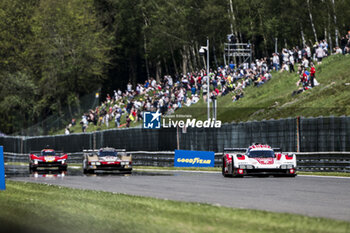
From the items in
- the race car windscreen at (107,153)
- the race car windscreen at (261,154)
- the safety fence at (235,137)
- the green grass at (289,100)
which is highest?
the green grass at (289,100)

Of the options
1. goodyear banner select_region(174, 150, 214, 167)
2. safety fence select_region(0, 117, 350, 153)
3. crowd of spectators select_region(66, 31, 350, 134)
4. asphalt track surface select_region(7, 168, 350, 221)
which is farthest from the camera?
crowd of spectators select_region(66, 31, 350, 134)

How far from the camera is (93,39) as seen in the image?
80.6 meters

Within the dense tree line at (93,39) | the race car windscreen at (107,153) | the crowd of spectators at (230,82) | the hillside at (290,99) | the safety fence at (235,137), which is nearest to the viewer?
the safety fence at (235,137)

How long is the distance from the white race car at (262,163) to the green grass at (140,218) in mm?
10705

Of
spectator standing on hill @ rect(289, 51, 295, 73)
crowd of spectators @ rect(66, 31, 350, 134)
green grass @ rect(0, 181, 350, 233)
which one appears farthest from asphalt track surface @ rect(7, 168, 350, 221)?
spectator standing on hill @ rect(289, 51, 295, 73)

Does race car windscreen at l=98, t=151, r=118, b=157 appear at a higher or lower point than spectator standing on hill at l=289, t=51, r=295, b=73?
lower

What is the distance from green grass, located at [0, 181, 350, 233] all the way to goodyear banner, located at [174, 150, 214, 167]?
2028 cm

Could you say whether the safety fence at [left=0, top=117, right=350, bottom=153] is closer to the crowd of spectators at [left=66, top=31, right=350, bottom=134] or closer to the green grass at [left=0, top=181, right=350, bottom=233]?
the crowd of spectators at [left=66, top=31, right=350, bottom=134]

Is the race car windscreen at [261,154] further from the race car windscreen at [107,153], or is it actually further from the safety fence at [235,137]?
the race car windscreen at [107,153]

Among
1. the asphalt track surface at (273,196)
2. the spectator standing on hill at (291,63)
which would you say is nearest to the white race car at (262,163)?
the asphalt track surface at (273,196)

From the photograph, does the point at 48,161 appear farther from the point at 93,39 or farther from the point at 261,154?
the point at 93,39

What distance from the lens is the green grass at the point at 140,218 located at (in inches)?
370

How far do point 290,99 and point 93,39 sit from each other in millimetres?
41580

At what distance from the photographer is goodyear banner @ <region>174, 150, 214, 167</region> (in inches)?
1350
